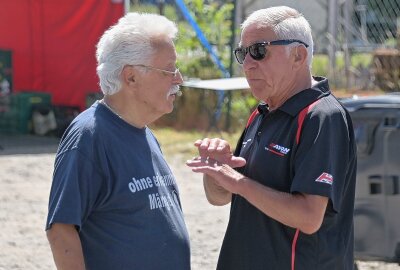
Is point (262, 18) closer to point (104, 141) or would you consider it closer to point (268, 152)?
point (268, 152)

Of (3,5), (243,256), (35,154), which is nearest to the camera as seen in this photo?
(243,256)

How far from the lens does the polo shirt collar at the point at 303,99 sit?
302cm

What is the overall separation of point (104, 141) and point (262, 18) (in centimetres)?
72

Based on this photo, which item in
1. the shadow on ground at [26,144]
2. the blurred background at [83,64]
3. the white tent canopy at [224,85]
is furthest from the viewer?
the blurred background at [83,64]

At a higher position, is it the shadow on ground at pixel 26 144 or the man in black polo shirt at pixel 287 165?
the man in black polo shirt at pixel 287 165

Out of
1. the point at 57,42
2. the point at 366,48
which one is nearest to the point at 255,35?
the point at 57,42

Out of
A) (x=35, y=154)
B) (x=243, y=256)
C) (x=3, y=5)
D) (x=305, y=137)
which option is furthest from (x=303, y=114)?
(x=3, y=5)

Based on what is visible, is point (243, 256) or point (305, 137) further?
point (243, 256)

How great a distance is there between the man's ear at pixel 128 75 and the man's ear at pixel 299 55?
58 cm

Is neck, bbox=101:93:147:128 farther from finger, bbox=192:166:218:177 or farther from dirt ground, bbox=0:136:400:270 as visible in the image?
dirt ground, bbox=0:136:400:270

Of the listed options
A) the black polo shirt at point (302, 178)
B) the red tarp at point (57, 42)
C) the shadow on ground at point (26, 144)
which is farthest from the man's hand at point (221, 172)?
the red tarp at point (57, 42)

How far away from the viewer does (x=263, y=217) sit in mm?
3080

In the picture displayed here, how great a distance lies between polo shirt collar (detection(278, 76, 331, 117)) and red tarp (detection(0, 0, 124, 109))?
37.1 feet

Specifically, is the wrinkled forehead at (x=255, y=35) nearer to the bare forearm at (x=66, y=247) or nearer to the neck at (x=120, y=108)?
the neck at (x=120, y=108)
